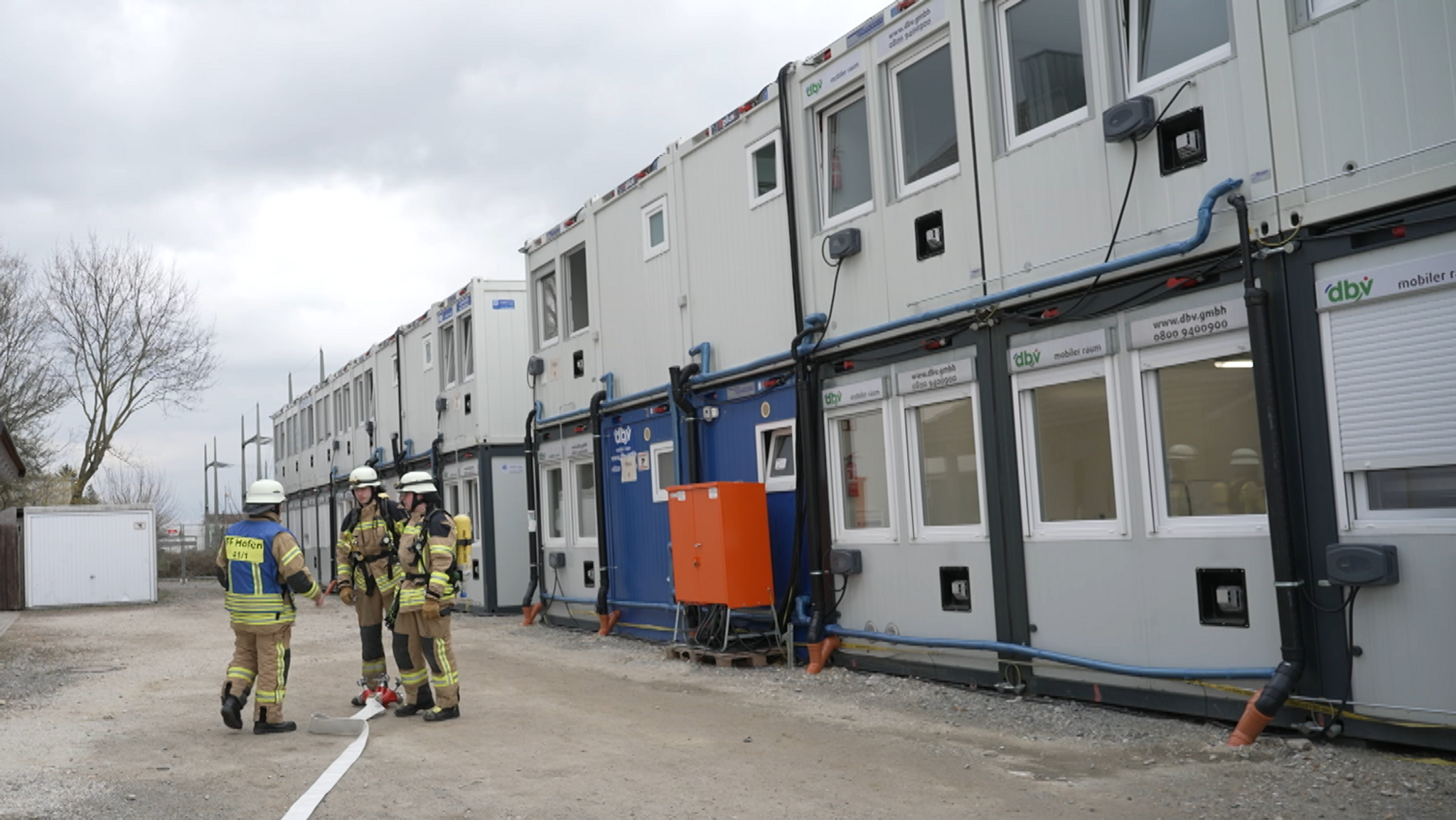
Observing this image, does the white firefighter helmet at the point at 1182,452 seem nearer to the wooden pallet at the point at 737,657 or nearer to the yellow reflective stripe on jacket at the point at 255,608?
the wooden pallet at the point at 737,657

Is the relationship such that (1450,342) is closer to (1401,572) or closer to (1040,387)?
(1401,572)

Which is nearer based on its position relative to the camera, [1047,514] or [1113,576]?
[1113,576]

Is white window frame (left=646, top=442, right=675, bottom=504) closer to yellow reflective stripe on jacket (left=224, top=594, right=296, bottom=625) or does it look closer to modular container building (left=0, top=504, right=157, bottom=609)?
yellow reflective stripe on jacket (left=224, top=594, right=296, bottom=625)

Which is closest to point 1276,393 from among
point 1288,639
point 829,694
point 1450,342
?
point 1450,342

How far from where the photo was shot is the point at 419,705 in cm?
1030

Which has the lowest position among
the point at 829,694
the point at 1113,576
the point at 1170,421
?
the point at 829,694

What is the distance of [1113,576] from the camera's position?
30.0 feet

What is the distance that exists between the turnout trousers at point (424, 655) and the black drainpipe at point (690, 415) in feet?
16.5

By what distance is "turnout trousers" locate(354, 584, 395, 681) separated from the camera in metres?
11.0

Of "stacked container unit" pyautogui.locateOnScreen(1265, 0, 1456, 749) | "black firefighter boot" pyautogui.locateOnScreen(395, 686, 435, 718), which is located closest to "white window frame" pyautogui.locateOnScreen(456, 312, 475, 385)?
"black firefighter boot" pyautogui.locateOnScreen(395, 686, 435, 718)

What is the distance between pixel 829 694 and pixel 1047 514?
8.21 ft

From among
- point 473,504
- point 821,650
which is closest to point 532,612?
point 473,504

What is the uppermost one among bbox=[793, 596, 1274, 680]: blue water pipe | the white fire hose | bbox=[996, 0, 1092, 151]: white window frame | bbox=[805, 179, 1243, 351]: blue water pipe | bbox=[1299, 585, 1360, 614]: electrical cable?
bbox=[996, 0, 1092, 151]: white window frame

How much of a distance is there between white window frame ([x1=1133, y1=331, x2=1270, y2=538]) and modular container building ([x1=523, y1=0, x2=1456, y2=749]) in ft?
0.07
